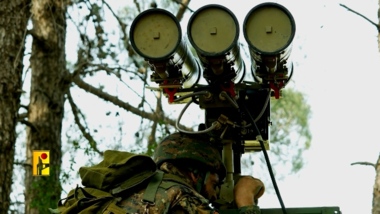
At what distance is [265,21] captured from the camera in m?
5.40

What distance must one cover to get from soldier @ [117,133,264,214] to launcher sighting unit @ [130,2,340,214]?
84mm

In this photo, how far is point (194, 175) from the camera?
5848mm

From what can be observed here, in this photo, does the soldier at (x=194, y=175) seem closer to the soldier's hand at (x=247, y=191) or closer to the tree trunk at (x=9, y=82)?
the soldier's hand at (x=247, y=191)

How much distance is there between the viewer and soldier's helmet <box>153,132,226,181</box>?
5.82 m

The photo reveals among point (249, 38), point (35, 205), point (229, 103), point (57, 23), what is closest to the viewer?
point (249, 38)

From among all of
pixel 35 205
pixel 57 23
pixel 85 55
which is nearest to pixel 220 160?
pixel 35 205

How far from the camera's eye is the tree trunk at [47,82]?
1223 centimetres

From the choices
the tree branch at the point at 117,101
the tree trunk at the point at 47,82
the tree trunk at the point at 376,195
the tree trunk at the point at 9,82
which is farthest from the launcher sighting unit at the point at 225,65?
the tree branch at the point at 117,101

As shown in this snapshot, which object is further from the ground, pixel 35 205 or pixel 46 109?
pixel 46 109

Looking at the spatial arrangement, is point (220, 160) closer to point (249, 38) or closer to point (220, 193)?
point (220, 193)

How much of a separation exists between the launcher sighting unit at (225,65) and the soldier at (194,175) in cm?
8

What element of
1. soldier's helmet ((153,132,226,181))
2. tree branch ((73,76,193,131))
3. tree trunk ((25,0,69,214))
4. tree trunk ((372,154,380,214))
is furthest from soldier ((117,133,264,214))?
tree branch ((73,76,193,131))

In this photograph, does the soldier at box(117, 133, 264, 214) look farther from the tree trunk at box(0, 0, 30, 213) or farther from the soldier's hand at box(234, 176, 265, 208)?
the tree trunk at box(0, 0, 30, 213)

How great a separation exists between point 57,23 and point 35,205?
7.01ft
